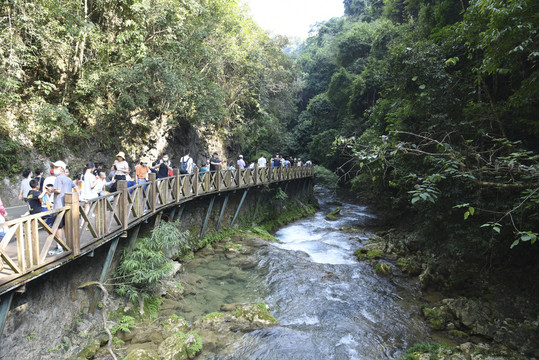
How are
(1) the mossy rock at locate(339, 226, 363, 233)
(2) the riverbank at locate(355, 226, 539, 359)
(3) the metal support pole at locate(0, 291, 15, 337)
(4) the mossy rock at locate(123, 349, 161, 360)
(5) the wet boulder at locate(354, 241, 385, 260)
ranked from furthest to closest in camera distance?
1. (1) the mossy rock at locate(339, 226, 363, 233)
2. (5) the wet boulder at locate(354, 241, 385, 260)
3. (2) the riverbank at locate(355, 226, 539, 359)
4. (4) the mossy rock at locate(123, 349, 161, 360)
5. (3) the metal support pole at locate(0, 291, 15, 337)

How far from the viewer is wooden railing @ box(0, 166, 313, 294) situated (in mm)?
4227

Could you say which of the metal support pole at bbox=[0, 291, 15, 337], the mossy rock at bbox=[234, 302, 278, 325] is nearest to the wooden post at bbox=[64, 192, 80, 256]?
the metal support pole at bbox=[0, 291, 15, 337]

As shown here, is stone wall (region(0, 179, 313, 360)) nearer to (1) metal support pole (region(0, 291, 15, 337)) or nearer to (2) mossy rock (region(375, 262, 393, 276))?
(1) metal support pole (region(0, 291, 15, 337))

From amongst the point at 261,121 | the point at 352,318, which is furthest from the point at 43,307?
the point at 261,121

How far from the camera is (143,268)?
296 inches

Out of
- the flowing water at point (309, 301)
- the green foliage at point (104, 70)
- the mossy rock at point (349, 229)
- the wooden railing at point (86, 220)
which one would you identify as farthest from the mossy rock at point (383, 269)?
the green foliage at point (104, 70)

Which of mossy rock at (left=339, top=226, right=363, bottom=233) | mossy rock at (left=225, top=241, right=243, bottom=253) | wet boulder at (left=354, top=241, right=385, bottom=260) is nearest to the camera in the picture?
mossy rock at (left=225, top=241, right=243, bottom=253)

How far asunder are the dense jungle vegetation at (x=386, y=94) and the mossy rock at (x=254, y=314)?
4.30 m

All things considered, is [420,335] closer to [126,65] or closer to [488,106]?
[488,106]

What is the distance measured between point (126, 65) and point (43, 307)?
35.6ft

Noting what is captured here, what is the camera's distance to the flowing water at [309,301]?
6523 mm

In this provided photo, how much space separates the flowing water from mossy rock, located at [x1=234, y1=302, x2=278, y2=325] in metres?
0.26

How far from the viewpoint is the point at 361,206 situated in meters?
26.1

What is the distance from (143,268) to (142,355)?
243cm
